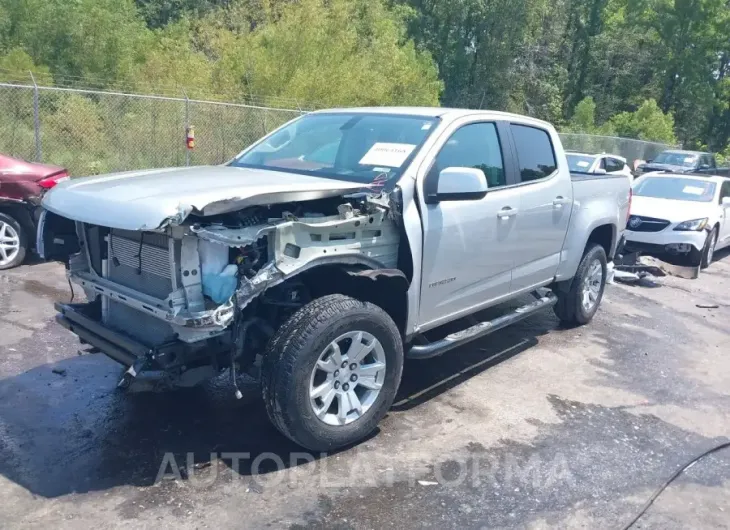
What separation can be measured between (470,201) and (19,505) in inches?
A: 128

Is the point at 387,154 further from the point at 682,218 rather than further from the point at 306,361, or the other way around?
the point at 682,218

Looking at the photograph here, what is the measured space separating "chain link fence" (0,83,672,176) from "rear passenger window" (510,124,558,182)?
341 inches

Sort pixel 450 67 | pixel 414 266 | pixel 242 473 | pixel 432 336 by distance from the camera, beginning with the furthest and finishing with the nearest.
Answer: pixel 450 67, pixel 432 336, pixel 414 266, pixel 242 473

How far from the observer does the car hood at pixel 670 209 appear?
10.8 m

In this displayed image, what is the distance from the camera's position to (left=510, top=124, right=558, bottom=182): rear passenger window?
5.64 m

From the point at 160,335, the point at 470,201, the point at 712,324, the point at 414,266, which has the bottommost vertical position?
the point at 712,324

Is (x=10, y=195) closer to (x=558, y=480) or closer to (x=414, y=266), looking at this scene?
(x=414, y=266)

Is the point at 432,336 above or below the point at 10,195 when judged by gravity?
below

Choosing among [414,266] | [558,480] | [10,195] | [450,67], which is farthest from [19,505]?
[450,67]

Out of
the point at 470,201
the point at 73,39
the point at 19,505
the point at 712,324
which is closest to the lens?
the point at 19,505

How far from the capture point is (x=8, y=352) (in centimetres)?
548

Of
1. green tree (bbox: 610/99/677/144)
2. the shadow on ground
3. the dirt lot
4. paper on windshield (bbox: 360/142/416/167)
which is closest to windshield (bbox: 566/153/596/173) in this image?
the dirt lot

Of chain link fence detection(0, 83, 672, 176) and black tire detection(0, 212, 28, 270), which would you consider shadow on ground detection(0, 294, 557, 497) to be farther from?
chain link fence detection(0, 83, 672, 176)

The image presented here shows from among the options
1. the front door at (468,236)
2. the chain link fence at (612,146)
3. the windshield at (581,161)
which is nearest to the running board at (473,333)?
the front door at (468,236)
